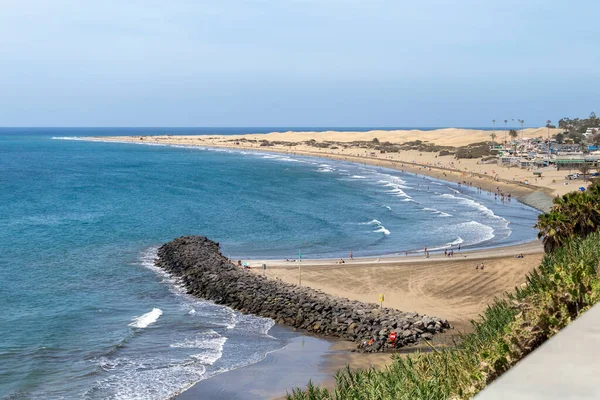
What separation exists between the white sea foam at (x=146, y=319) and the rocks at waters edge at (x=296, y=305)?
4563mm

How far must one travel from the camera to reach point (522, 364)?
352cm

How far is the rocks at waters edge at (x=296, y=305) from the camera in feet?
98.4

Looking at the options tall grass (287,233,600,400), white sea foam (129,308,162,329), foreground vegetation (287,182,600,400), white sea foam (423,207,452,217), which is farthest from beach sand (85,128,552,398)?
white sea foam (423,207,452,217)

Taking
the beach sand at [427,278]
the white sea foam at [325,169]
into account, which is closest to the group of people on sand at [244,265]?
the beach sand at [427,278]

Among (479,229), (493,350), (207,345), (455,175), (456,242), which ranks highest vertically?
(493,350)

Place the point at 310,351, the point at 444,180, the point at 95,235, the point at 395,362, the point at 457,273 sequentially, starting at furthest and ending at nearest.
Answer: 1. the point at 444,180
2. the point at 95,235
3. the point at 457,273
4. the point at 310,351
5. the point at 395,362

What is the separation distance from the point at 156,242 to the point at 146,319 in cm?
2269

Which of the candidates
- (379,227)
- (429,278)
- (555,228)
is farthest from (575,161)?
(555,228)

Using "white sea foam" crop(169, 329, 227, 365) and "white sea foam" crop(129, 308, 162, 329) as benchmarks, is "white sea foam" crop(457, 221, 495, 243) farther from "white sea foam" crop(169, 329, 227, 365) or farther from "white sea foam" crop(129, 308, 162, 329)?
"white sea foam" crop(129, 308, 162, 329)

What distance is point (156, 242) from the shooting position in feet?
181

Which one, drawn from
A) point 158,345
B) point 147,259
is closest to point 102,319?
point 158,345

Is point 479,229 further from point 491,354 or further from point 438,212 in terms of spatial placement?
point 491,354

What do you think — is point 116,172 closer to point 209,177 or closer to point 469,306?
point 209,177

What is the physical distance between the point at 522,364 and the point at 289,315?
102 ft
